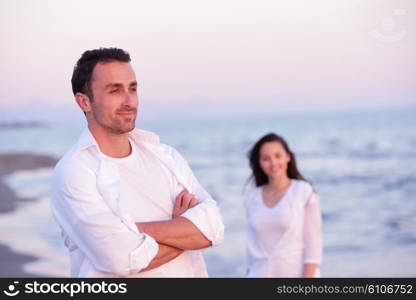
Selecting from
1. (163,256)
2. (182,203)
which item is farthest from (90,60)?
(163,256)

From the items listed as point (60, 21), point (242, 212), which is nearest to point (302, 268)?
point (242, 212)

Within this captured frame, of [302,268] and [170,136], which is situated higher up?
[170,136]

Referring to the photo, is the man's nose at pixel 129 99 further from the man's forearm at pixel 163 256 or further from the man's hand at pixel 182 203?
the man's forearm at pixel 163 256

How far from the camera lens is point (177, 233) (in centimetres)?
326

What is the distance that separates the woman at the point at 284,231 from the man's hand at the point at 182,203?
260 centimetres

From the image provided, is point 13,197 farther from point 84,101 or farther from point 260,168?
point 84,101

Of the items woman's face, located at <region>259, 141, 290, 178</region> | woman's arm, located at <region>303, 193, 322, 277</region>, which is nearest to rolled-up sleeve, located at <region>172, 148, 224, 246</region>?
woman's arm, located at <region>303, 193, 322, 277</region>

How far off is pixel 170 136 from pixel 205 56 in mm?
2378

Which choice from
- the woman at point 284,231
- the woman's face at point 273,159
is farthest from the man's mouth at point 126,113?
the woman's face at point 273,159

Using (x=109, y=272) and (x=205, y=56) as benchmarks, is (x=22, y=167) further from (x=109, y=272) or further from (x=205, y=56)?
(x=109, y=272)

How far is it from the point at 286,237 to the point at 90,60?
2.84 metres

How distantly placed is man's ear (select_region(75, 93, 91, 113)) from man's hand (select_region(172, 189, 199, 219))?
1.57 ft

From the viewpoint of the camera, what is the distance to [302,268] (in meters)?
5.86

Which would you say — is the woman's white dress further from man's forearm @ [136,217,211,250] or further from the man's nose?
the man's nose
